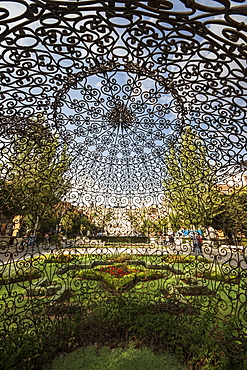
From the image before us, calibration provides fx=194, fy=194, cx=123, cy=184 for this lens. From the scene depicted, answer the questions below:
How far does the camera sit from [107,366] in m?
2.25

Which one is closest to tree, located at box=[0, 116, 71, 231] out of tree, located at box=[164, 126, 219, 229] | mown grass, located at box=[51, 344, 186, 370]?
mown grass, located at box=[51, 344, 186, 370]

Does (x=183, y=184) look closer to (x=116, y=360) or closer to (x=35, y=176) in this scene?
(x=35, y=176)

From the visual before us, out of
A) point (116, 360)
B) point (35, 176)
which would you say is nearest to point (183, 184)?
point (35, 176)

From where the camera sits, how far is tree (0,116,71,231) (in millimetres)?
2386

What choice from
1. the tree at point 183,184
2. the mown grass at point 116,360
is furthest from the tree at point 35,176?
the tree at point 183,184

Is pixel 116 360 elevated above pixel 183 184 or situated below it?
below

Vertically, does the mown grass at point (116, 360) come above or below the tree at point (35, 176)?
below

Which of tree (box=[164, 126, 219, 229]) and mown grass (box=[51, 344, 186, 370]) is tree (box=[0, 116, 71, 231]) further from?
tree (box=[164, 126, 219, 229])

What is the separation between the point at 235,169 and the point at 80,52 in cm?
219

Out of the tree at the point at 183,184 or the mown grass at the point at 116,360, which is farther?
the tree at the point at 183,184

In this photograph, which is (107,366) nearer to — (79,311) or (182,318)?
(79,311)

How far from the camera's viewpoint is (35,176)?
2699mm

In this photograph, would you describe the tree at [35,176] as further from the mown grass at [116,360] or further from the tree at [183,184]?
the tree at [183,184]

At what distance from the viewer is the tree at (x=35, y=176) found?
2386 mm
